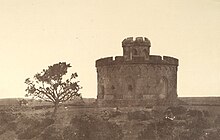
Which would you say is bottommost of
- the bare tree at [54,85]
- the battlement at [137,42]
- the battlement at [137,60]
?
the bare tree at [54,85]

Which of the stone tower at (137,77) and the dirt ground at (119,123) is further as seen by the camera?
the stone tower at (137,77)

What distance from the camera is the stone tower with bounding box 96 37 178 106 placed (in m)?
19.8

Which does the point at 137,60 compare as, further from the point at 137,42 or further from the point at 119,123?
the point at 119,123

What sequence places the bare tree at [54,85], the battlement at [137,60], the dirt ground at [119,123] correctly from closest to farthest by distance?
the dirt ground at [119,123]
the bare tree at [54,85]
the battlement at [137,60]

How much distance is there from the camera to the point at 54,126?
651 inches

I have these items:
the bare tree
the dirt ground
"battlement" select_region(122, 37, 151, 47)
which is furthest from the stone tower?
the bare tree

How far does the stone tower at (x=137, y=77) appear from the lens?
779 inches

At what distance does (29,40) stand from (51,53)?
95 centimetres

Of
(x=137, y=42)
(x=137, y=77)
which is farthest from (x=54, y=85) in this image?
(x=137, y=42)

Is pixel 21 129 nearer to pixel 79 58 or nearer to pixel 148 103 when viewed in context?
pixel 79 58

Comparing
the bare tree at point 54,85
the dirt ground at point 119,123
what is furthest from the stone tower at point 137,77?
the bare tree at point 54,85

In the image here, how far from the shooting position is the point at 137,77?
20.0 meters

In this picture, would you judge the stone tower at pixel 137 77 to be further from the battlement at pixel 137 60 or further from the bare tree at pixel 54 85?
the bare tree at pixel 54 85

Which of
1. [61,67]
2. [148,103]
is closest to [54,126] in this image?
[61,67]
